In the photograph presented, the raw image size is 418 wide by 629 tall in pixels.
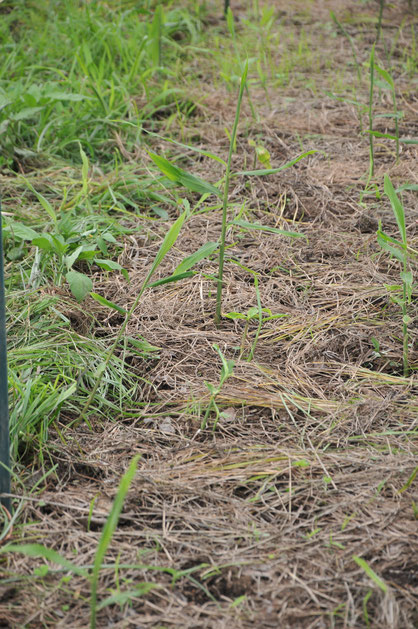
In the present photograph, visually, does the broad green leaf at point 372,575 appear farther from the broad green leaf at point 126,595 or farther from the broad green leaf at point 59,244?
the broad green leaf at point 59,244

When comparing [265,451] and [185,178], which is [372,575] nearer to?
[265,451]

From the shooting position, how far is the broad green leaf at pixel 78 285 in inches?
76.7

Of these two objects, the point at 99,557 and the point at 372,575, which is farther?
the point at 372,575

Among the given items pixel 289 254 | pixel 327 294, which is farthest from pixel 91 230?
pixel 327 294

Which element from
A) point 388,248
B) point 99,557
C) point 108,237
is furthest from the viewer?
point 108,237

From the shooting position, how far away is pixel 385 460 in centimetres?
151

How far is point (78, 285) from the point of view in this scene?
1958mm

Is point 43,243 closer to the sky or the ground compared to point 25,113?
closer to the ground

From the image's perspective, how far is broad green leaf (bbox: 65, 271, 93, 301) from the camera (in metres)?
1.95

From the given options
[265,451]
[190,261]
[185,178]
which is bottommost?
[265,451]

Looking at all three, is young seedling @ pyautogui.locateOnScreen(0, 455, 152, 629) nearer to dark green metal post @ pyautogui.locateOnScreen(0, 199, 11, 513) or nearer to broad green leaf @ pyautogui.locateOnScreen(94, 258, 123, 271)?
dark green metal post @ pyautogui.locateOnScreen(0, 199, 11, 513)

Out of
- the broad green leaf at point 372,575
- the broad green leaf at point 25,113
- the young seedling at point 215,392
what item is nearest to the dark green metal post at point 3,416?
the young seedling at point 215,392

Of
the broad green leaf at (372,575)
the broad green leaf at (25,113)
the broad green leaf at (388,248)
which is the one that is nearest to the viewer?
the broad green leaf at (372,575)

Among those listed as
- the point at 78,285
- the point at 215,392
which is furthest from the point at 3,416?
the point at 78,285
